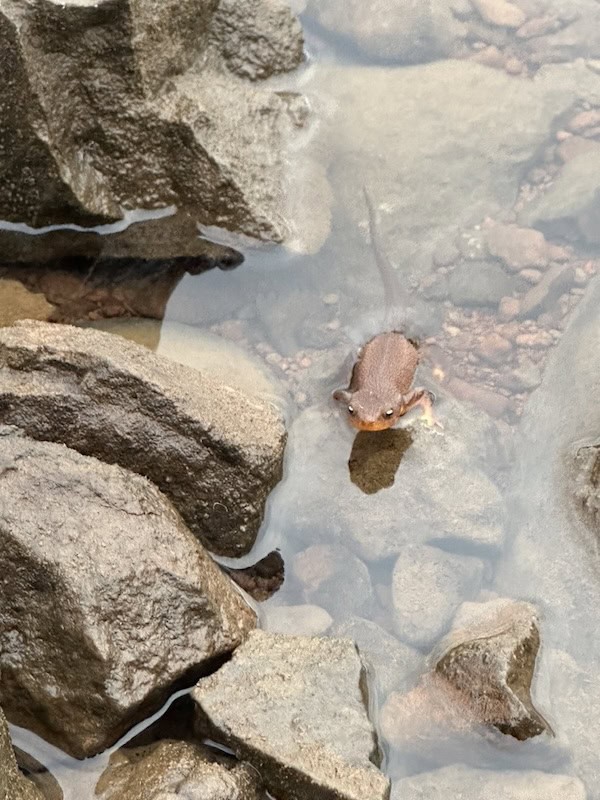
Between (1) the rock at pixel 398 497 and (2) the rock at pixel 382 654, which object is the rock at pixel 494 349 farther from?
(2) the rock at pixel 382 654

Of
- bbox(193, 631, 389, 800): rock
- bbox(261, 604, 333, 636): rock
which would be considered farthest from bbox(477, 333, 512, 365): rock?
bbox(193, 631, 389, 800): rock

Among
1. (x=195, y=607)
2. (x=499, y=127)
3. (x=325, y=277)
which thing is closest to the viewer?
(x=195, y=607)

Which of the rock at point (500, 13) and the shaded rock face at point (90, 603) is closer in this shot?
the shaded rock face at point (90, 603)

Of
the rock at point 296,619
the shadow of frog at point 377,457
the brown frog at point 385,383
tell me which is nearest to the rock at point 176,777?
the rock at point 296,619

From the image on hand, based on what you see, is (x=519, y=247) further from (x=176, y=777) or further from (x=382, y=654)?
(x=176, y=777)

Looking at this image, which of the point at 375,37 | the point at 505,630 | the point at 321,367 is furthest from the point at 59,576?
the point at 375,37

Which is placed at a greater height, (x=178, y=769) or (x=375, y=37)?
(x=375, y=37)

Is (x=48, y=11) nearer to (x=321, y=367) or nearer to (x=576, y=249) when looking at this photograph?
(x=321, y=367)
